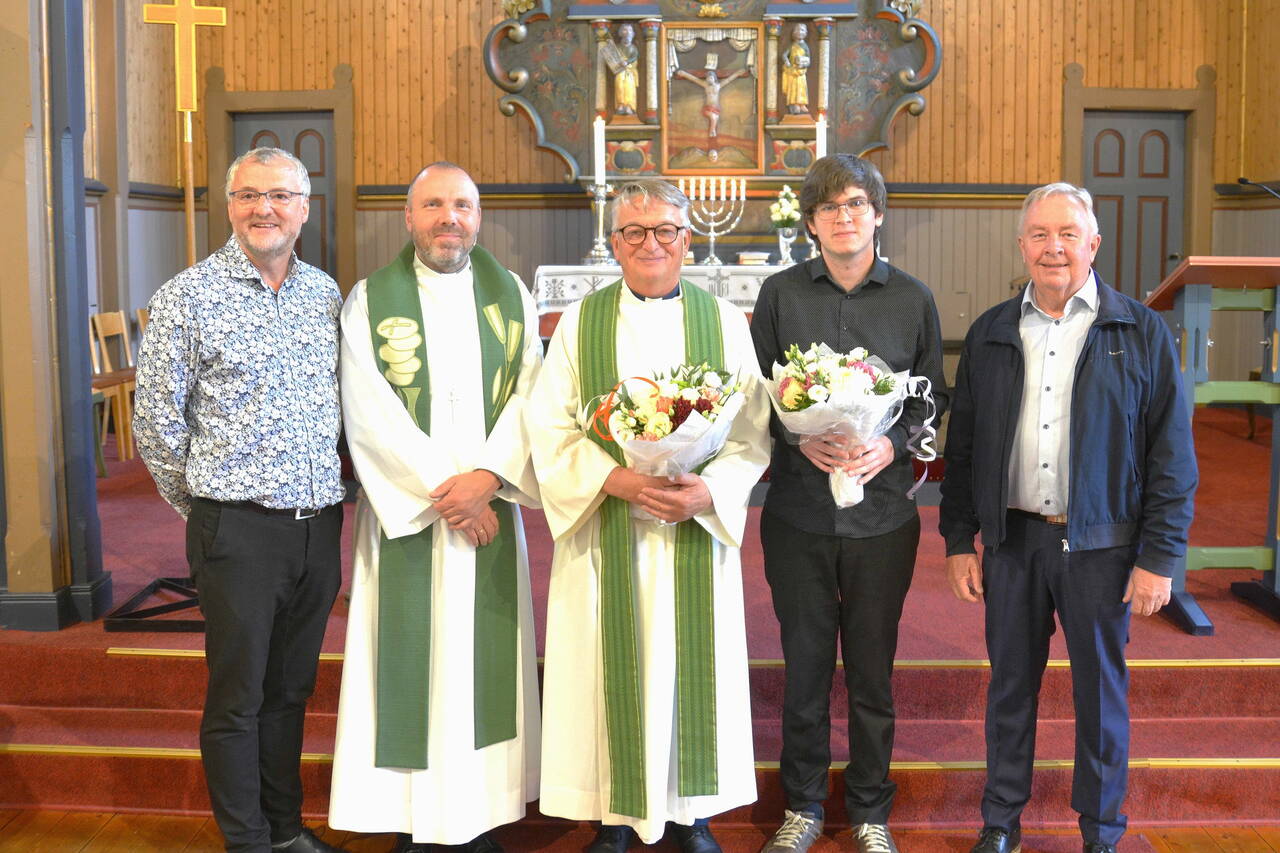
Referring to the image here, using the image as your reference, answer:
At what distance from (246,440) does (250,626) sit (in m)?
0.42

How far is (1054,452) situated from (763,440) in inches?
26.2

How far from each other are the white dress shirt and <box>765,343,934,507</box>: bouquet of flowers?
336 millimetres

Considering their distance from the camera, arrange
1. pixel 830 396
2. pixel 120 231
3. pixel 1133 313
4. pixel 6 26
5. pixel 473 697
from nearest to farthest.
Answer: pixel 830 396 → pixel 1133 313 → pixel 473 697 → pixel 6 26 → pixel 120 231

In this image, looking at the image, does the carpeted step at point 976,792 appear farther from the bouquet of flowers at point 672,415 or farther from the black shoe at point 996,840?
the bouquet of flowers at point 672,415

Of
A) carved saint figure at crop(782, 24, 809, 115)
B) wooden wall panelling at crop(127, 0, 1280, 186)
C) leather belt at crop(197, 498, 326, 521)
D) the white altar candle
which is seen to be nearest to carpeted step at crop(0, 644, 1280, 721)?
leather belt at crop(197, 498, 326, 521)

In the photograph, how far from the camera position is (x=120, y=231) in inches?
Result: 329

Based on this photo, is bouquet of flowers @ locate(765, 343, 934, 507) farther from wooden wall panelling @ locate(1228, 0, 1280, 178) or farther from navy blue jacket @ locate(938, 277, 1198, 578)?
wooden wall panelling @ locate(1228, 0, 1280, 178)

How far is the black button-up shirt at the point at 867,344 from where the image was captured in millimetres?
2822

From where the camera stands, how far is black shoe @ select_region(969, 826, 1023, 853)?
2922 mm

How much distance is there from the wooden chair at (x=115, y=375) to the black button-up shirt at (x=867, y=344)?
4.55 m

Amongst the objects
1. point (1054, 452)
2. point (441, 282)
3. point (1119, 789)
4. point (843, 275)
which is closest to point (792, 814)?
point (1119, 789)

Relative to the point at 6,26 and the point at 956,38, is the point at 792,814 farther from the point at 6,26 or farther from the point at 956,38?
the point at 956,38

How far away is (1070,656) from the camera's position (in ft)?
9.29

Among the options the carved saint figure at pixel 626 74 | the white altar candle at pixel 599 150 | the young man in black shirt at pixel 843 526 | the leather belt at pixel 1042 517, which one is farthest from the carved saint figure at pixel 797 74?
the leather belt at pixel 1042 517
